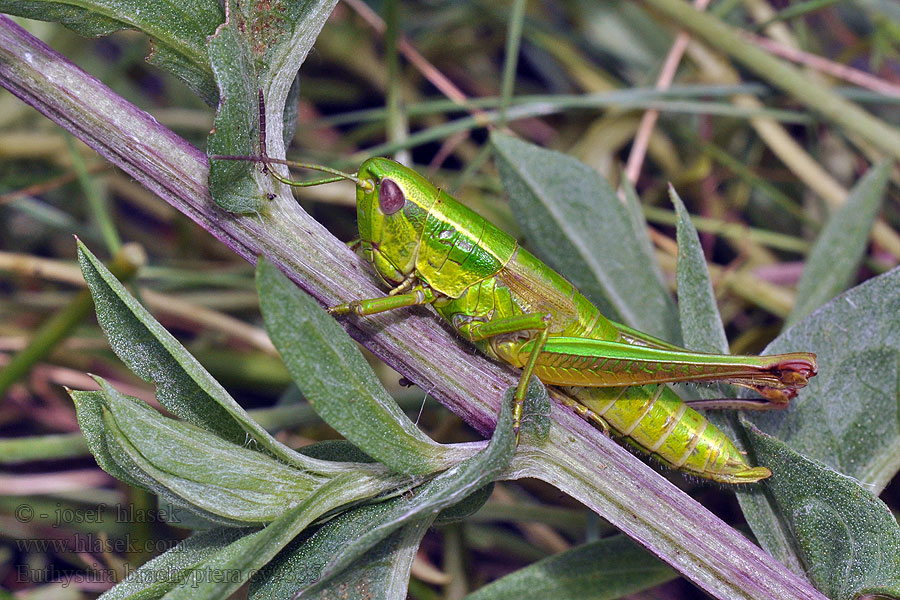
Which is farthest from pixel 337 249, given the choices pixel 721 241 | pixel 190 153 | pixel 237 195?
pixel 721 241

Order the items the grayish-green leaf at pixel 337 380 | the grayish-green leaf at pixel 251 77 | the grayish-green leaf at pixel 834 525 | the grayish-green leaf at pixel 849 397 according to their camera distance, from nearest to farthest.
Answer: the grayish-green leaf at pixel 337 380
the grayish-green leaf at pixel 251 77
the grayish-green leaf at pixel 834 525
the grayish-green leaf at pixel 849 397

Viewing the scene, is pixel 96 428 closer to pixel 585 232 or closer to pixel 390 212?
pixel 390 212

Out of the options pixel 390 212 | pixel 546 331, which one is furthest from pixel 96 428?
pixel 546 331

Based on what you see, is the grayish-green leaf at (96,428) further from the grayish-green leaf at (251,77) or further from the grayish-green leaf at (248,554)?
the grayish-green leaf at (251,77)

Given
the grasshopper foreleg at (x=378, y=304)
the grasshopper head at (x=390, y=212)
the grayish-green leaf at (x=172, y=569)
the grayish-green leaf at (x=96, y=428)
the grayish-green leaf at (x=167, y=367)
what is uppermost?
the grasshopper head at (x=390, y=212)

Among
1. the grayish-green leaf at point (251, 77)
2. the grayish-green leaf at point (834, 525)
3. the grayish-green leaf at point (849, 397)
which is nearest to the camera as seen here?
the grayish-green leaf at point (251, 77)

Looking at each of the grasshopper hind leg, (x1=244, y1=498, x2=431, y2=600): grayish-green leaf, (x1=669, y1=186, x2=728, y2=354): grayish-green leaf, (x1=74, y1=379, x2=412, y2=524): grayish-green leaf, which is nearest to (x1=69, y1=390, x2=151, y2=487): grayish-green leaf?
(x1=74, y1=379, x2=412, y2=524): grayish-green leaf

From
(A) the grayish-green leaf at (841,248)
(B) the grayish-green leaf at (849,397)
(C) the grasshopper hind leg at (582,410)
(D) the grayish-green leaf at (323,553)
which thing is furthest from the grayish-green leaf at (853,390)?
(D) the grayish-green leaf at (323,553)

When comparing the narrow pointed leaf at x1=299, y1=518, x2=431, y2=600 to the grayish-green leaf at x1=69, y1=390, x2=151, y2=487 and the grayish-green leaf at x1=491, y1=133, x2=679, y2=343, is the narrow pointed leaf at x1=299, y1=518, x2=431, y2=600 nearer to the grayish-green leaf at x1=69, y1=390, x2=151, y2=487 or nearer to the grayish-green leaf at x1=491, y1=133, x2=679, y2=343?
the grayish-green leaf at x1=69, y1=390, x2=151, y2=487
